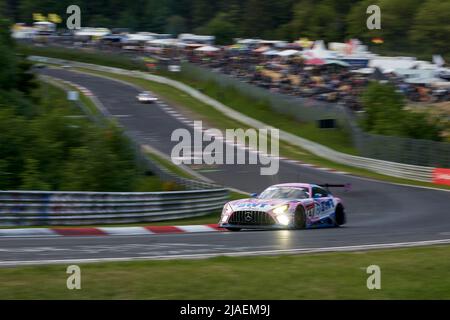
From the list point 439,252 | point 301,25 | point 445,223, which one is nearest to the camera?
point 439,252

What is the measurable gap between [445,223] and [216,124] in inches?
1346

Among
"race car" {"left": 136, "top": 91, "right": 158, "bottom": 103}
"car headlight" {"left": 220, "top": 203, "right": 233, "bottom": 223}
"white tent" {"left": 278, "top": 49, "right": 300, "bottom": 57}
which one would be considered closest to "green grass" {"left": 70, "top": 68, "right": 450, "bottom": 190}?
"race car" {"left": 136, "top": 91, "right": 158, "bottom": 103}

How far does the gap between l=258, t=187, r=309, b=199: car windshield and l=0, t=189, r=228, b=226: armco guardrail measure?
3113 mm

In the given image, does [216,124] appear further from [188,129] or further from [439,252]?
[439,252]

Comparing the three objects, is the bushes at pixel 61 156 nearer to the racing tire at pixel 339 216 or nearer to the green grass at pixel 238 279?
the racing tire at pixel 339 216

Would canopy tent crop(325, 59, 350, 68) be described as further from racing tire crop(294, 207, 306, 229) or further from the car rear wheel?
racing tire crop(294, 207, 306, 229)

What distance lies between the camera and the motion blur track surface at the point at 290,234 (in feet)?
37.8

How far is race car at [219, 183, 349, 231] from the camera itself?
1694 cm

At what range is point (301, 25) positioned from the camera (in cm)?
12512

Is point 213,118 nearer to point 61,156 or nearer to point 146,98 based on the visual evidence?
point 146,98

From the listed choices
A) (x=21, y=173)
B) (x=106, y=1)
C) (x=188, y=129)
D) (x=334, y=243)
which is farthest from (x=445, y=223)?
(x=106, y=1)

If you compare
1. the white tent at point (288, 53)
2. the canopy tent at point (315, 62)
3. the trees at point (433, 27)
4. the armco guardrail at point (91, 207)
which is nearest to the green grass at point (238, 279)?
the armco guardrail at point (91, 207)

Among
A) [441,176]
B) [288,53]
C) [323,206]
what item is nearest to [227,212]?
[323,206]

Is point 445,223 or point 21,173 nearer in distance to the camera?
point 445,223
